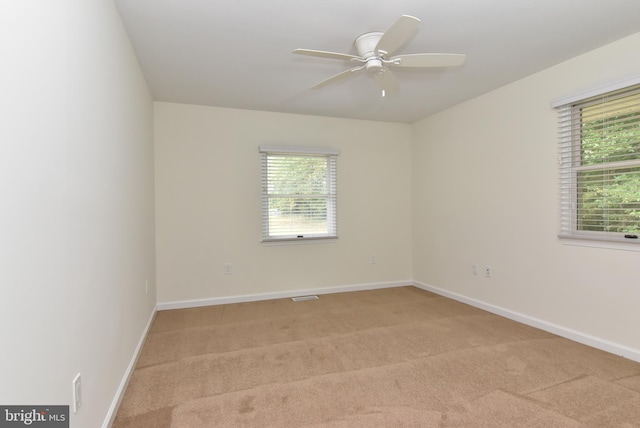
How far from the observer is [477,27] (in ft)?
7.23

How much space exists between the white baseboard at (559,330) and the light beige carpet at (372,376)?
0.23 feet

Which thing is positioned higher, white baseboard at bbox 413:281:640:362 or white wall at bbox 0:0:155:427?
white wall at bbox 0:0:155:427

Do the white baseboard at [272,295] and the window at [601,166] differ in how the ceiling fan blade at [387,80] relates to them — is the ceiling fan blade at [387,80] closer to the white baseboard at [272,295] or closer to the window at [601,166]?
the window at [601,166]

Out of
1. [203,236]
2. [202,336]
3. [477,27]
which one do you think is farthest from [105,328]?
[477,27]

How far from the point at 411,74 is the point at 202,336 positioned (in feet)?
9.99

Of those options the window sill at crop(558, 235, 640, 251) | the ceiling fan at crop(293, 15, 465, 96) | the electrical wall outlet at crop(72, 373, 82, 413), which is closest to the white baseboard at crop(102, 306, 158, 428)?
the electrical wall outlet at crop(72, 373, 82, 413)

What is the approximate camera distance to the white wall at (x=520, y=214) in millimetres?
2494

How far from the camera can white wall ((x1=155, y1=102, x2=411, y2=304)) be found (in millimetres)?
3746

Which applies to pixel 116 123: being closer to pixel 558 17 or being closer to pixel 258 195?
pixel 258 195

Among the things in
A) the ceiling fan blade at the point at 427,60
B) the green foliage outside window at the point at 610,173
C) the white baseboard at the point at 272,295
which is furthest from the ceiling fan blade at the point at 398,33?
the white baseboard at the point at 272,295

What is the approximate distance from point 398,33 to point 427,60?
44 cm

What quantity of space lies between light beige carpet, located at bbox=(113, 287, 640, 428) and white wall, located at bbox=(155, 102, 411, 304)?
0.78 m

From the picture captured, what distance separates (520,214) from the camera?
3180 millimetres

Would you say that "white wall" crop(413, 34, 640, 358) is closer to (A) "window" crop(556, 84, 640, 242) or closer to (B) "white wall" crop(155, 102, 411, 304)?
(A) "window" crop(556, 84, 640, 242)
